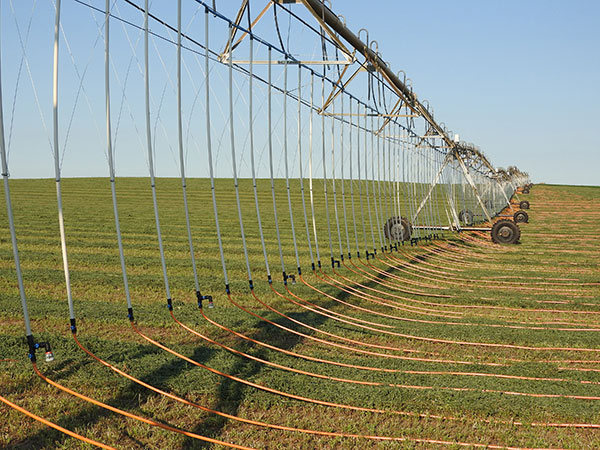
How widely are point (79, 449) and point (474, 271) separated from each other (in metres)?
10.5

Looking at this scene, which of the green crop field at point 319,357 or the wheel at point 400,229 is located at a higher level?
the wheel at point 400,229

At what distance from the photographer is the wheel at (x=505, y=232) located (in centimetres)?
1836

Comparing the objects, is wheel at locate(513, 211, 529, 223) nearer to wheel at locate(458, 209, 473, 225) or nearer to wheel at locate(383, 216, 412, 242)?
wheel at locate(458, 209, 473, 225)

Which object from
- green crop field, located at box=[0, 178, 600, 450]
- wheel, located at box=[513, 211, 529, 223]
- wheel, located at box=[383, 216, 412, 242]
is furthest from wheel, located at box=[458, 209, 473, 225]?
green crop field, located at box=[0, 178, 600, 450]

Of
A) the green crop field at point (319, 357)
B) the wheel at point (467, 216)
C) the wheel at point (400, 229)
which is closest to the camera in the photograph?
the green crop field at point (319, 357)

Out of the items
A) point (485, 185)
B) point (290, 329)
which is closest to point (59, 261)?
point (290, 329)

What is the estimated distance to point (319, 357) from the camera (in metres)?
6.55

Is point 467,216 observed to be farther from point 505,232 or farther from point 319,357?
point 319,357

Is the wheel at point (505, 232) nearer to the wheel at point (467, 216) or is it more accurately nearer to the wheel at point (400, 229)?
the wheel at point (400, 229)

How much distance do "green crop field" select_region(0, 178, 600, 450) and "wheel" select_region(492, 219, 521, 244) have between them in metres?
4.84

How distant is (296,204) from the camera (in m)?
41.4

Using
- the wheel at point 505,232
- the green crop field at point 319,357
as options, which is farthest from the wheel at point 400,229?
the green crop field at point 319,357

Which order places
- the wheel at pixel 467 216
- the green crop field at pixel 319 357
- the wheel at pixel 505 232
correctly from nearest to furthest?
the green crop field at pixel 319 357, the wheel at pixel 505 232, the wheel at pixel 467 216

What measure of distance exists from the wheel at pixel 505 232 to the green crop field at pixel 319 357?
191 inches
